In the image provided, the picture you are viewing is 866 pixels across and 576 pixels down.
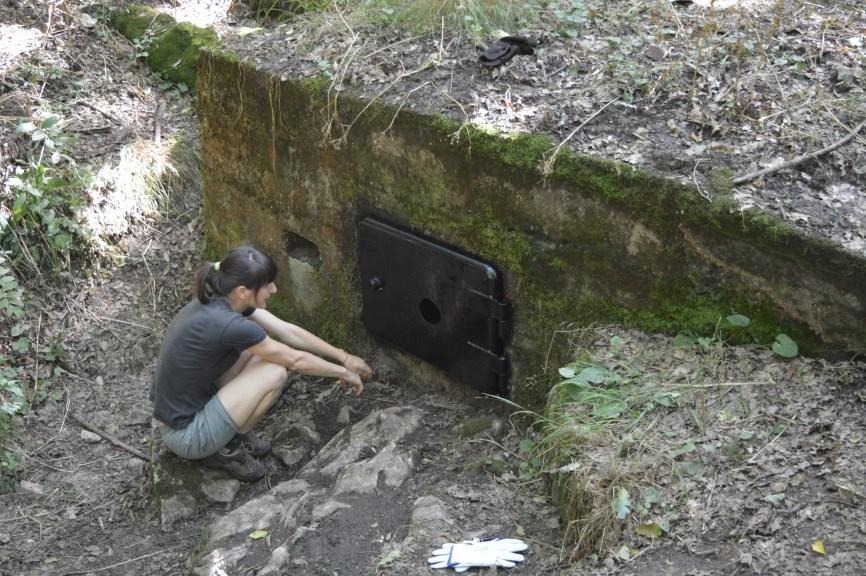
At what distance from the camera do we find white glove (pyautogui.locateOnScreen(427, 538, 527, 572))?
3.30m

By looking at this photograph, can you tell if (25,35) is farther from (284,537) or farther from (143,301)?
(284,537)

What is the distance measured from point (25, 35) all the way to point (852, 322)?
6.31 metres

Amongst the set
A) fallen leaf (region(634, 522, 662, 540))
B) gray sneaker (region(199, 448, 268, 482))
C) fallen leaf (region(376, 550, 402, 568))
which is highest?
fallen leaf (region(634, 522, 662, 540))

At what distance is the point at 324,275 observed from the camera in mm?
5246

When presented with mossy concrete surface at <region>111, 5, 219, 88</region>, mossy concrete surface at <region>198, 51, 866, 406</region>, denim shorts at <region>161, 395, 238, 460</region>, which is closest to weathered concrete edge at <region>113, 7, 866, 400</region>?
mossy concrete surface at <region>198, 51, 866, 406</region>

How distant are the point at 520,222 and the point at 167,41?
15.0 feet

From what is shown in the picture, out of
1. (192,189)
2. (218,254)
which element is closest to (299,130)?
(218,254)

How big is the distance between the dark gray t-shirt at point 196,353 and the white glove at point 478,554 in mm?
1513

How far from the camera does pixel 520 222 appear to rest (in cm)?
414

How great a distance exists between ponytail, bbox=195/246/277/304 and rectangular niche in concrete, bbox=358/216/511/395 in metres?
0.63

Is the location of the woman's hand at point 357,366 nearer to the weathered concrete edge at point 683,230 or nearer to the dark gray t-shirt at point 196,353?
the dark gray t-shirt at point 196,353

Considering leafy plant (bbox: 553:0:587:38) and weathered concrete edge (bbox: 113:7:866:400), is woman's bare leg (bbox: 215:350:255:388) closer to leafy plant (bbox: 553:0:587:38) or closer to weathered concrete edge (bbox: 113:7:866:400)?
weathered concrete edge (bbox: 113:7:866:400)

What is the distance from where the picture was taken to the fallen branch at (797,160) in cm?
368

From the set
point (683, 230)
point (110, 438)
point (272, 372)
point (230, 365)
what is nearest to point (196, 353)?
point (230, 365)
